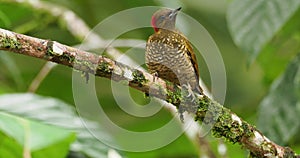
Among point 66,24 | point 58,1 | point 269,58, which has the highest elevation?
point 58,1

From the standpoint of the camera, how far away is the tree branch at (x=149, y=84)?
4.72ft

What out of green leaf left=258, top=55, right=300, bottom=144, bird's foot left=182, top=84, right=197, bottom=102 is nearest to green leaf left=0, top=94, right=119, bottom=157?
green leaf left=258, top=55, right=300, bottom=144

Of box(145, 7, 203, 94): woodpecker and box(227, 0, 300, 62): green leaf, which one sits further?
box(227, 0, 300, 62): green leaf

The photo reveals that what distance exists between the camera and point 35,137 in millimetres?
1963

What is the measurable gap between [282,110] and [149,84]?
100 centimetres

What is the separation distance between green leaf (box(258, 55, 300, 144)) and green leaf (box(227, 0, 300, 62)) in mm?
238

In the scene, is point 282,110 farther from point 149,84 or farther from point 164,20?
point 149,84

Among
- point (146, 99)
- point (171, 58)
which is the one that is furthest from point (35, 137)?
point (171, 58)

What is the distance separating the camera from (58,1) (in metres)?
3.55

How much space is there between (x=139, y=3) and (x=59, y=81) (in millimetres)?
1055

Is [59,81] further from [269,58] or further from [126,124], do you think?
[269,58]

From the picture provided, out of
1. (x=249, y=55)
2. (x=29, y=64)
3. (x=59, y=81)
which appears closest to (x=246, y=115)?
(x=59, y=81)

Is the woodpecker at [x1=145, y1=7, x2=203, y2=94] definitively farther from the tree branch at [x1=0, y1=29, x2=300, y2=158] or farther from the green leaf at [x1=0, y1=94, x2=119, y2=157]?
the green leaf at [x1=0, y1=94, x2=119, y2=157]

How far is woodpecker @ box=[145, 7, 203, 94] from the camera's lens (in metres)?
1.90
